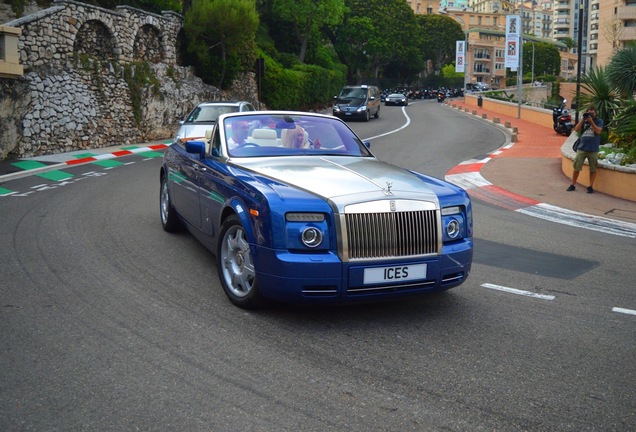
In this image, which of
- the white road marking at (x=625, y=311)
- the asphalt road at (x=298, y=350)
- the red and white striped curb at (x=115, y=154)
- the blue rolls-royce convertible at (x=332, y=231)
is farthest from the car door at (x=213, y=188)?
the red and white striped curb at (x=115, y=154)

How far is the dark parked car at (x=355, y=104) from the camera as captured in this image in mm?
38062

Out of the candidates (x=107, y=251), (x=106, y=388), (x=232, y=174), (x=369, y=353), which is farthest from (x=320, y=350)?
(x=107, y=251)

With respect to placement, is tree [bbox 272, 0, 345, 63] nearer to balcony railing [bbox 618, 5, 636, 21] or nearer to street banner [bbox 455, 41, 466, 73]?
street banner [bbox 455, 41, 466, 73]

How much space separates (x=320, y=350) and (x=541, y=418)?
160 centimetres

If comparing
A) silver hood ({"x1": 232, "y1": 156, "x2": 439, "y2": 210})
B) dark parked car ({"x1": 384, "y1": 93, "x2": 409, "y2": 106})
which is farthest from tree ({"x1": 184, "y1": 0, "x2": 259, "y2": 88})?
dark parked car ({"x1": 384, "y1": 93, "x2": 409, "y2": 106})

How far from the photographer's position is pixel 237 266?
6.00 meters

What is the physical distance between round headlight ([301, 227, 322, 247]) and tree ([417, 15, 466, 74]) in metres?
112

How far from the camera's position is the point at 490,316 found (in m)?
5.92

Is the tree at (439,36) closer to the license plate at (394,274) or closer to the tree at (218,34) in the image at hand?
the tree at (218,34)

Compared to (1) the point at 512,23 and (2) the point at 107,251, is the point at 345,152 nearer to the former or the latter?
(2) the point at 107,251

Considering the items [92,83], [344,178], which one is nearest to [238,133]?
[344,178]

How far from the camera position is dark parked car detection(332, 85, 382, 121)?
38062 mm

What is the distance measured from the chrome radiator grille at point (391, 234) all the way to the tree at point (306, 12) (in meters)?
45.0

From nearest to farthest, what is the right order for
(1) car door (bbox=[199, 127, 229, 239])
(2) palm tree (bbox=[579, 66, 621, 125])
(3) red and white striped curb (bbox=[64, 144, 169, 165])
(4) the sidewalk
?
1. (1) car door (bbox=[199, 127, 229, 239])
2. (4) the sidewalk
3. (2) palm tree (bbox=[579, 66, 621, 125])
4. (3) red and white striped curb (bbox=[64, 144, 169, 165])
